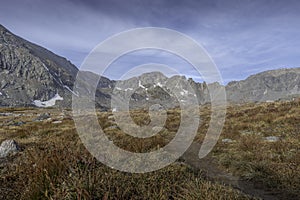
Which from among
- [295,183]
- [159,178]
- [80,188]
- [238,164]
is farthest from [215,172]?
[80,188]

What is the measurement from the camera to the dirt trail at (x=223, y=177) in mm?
7292

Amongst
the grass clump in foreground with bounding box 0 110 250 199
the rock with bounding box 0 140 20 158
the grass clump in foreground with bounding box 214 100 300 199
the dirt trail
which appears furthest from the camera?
the rock with bounding box 0 140 20 158

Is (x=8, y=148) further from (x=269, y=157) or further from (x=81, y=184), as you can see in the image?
(x=269, y=157)

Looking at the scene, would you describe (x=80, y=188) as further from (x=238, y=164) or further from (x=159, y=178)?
(x=238, y=164)

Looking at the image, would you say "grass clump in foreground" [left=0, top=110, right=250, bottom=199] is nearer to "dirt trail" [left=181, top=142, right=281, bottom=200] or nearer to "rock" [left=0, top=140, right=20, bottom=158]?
"dirt trail" [left=181, top=142, right=281, bottom=200]

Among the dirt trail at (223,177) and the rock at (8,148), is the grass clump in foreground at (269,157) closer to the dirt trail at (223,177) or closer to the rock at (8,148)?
the dirt trail at (223,177)

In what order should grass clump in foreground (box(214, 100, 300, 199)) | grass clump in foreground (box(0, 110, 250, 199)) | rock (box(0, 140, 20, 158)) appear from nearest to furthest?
grass clump in foreground (box(0, 110, 250, 199))
grass clump in foreground (box(214, 100, 300, 199))
rock (box(0, 140, 20, 158))

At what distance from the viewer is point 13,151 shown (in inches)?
424

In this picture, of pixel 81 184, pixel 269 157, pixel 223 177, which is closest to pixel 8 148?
pixel 81 184

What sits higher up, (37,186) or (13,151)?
(37,186)

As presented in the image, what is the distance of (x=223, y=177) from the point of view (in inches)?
359

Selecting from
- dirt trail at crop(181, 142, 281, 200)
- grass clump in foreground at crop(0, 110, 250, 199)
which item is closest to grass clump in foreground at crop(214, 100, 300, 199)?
dirt trail at crop(181, 142, 281, 200)

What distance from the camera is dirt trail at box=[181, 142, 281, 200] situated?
729 centimetres

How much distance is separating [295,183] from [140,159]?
16.1ft
